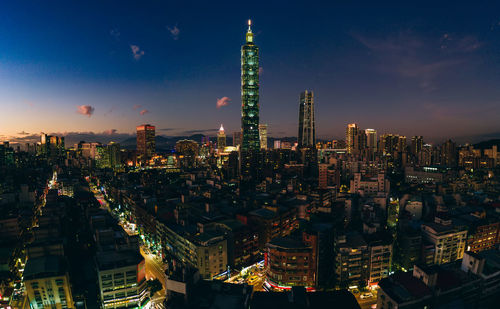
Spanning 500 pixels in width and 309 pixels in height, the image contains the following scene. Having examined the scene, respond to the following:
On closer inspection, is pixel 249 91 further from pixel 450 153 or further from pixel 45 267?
pixel 45 267

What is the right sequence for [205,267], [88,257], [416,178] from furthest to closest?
[416,178] < [88,257] < [205,267]

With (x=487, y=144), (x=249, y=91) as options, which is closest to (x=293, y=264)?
(x=249, y=91)

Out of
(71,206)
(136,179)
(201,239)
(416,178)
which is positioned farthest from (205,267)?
(416,178)

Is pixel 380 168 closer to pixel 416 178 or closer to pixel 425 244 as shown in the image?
pixel 416 178

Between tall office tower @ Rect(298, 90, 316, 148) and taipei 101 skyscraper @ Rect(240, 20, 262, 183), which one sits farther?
tall office tower @ Rect(298, 90, 316, 148)

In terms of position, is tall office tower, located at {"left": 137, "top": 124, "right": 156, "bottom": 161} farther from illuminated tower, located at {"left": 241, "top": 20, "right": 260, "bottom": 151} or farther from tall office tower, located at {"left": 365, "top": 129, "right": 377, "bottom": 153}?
tall office tower, located at {"left": 365, "top": 129, "right": 377, "bottom": 153}

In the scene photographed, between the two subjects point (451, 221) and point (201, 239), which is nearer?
point (201, 239)

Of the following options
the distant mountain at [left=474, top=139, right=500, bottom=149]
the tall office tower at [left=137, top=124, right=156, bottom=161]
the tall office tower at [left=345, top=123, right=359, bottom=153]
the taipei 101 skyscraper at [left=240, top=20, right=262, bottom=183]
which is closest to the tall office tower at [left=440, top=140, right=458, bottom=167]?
the distant mountain at [left=474, top=139, right=500, bottom=149]

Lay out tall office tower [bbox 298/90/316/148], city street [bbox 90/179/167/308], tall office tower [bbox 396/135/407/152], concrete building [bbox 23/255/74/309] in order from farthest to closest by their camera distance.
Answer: tall office tower [bbox 298/90/316/148]
tall office tower [bbox 396/135/407/152]
city street [bbox 90/179/167/308]
concrete building [bbox 23/255/74/309]
